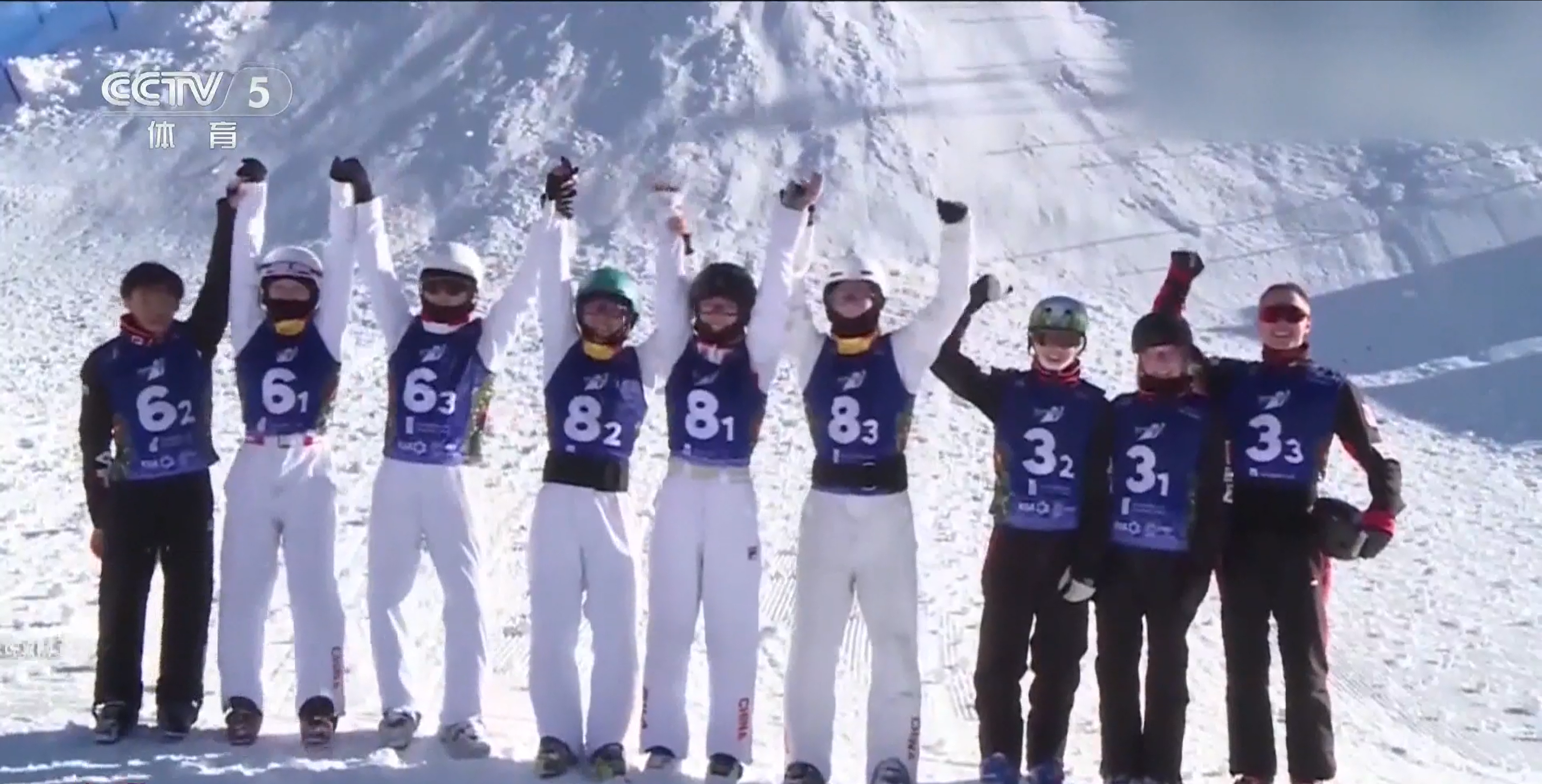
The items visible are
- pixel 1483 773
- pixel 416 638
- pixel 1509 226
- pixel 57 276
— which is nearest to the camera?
pixel 1483 773

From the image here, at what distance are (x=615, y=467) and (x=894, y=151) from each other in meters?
13.3

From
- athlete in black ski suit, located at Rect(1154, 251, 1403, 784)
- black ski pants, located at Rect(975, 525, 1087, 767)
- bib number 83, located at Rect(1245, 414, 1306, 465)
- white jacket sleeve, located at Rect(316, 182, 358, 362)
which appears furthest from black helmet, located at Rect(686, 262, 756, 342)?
bib number 83, located at Rect(1245, 414, 1306, 465)

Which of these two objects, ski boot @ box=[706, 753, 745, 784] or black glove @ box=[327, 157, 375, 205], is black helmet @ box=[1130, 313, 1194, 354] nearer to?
ski boot @ box=[706, 753, 745, 784]

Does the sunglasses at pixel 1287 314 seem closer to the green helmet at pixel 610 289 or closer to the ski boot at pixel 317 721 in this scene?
the green helmet at pixel 610 289

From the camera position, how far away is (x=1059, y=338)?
17.7 ft

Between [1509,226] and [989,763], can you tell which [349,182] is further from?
[1509,226]

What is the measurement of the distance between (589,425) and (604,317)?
377 millimetres

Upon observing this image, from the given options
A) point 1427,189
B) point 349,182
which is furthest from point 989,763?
point 1427,189

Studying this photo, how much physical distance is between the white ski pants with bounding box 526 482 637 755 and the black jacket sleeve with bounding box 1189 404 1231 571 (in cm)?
193

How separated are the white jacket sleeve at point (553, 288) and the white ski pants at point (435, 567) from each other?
56 centimetres

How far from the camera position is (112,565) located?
552 centimetres

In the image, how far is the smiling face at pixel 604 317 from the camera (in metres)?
5.39

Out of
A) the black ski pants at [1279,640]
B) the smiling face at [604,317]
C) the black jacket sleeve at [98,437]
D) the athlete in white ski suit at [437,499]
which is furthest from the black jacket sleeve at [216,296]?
the black ski pants at [1279,640]

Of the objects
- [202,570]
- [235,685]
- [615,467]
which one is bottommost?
[235,685]
